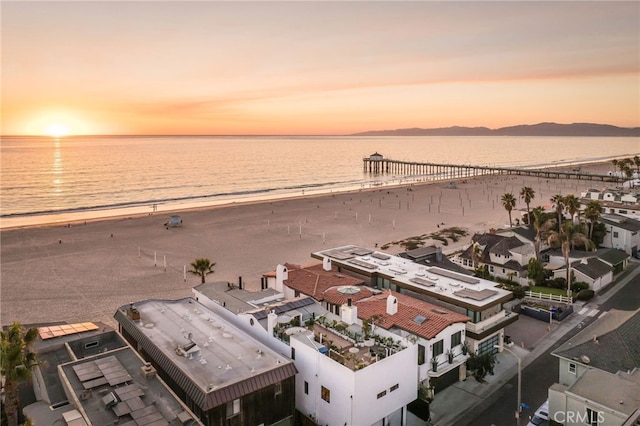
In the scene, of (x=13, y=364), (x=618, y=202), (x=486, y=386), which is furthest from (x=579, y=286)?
(x=13, y=364)

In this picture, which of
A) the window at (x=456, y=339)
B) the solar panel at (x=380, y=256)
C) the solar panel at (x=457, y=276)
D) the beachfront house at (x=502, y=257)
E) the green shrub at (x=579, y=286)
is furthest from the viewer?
the beachfront house at (x=502, y=257)

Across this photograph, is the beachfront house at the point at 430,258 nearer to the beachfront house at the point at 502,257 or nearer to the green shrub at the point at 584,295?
Answer: the beachfront house at the point at 502,257

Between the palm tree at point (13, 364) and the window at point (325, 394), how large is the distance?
39.3 ft

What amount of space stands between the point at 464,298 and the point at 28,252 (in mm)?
50600

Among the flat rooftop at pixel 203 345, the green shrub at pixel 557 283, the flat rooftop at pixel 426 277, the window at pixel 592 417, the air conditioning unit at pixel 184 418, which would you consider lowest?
the green shrub at pixel 557 283

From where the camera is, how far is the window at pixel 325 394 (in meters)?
21.1

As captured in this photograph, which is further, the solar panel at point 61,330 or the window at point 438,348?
the window at point 438,348

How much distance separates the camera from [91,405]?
18078mm

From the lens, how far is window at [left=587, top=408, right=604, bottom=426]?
61.7 ft

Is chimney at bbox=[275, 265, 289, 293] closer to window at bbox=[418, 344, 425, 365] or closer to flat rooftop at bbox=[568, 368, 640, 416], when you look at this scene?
window at bbox=[418, 344, 425, 365]

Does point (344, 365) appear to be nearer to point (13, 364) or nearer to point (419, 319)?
point (419, 319)

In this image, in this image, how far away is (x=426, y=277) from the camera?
109 feet

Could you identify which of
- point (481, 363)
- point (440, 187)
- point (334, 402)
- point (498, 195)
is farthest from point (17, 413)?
point (440, 187)

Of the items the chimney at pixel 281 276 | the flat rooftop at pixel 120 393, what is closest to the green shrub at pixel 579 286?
the chimney at pixel 281 276
